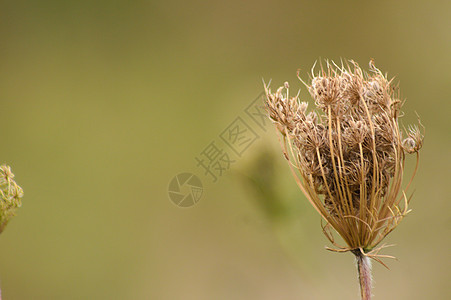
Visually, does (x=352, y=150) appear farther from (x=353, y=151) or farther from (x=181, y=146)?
(x=181, y=146)

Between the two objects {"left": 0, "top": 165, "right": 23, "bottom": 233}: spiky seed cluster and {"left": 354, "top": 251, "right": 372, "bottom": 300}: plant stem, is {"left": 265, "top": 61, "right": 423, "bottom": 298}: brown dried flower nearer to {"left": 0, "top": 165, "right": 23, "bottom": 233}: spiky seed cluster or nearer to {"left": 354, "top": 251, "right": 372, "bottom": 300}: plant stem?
{"left": 354, "top": 251, "right": 372, "bottom": 300}: plant stem

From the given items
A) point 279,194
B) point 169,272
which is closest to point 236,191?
point 279,194

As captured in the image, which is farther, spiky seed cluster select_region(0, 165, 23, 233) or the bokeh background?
the bokeh background

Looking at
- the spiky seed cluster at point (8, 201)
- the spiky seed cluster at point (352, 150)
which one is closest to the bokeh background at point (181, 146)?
the spiky seed cluster at point (352, 150)

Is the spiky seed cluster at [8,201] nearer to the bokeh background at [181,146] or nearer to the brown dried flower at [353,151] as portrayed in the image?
the brown dried flower at [353,151]

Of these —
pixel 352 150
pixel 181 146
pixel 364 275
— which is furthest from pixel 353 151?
pixel 181 146

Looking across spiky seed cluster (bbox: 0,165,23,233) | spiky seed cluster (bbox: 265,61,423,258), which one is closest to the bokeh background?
spiky seed cluster (bbox: 265,61,423,258)
